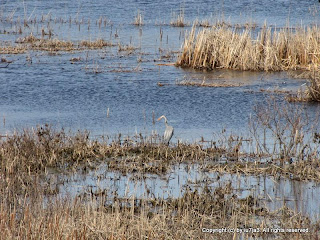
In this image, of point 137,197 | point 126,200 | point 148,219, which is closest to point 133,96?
point 137,197

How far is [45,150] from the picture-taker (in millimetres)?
9672

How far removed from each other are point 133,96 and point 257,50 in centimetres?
496

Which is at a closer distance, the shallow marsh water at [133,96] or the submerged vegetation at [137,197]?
the submerged vegetation at [137,197]

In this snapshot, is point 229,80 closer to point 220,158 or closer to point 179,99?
point 179,99

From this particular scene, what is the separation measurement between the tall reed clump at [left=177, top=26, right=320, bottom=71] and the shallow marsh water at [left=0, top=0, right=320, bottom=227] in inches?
21.7

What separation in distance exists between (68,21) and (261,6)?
37.0 feet

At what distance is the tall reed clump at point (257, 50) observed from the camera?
749 inches

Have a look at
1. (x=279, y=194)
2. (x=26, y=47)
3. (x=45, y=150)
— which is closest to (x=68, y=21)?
(x=26, y=47)

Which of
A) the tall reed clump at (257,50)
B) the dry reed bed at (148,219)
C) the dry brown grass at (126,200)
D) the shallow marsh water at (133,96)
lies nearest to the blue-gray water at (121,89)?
the shallow marsh water at (133,96)

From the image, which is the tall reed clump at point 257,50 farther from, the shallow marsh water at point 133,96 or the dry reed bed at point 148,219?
the dry reed bed at point 148,219

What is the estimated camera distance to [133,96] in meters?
16.4

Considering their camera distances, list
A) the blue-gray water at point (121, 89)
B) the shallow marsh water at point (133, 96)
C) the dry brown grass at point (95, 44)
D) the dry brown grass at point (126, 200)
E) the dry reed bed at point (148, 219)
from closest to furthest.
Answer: the dry reed bed at point (148, 219) → the dry brown grass at point (126, 200) → the shallow marsh water at point (133, 96) → the blue-gray water at point (121, 89) → the dry brown grass at point (95, 44)

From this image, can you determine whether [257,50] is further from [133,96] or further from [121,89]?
[133,96]

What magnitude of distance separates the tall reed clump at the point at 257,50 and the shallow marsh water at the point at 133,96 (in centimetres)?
55
